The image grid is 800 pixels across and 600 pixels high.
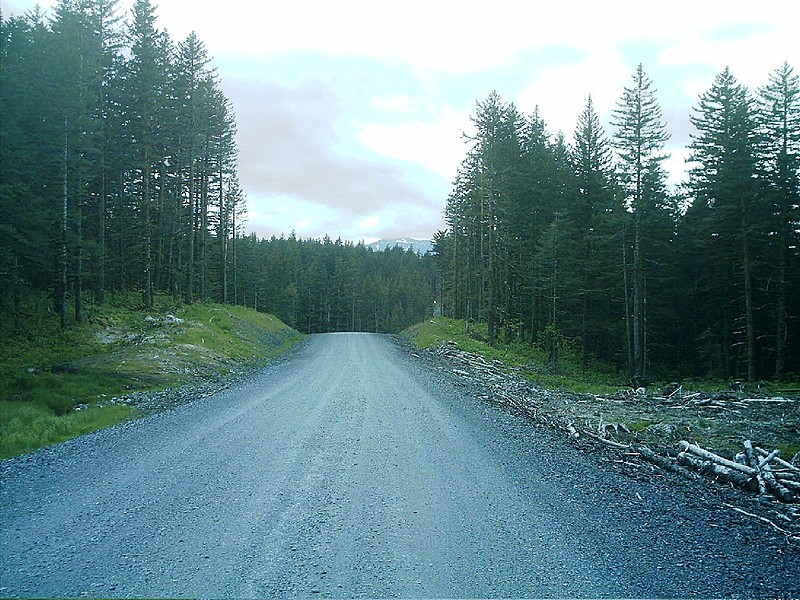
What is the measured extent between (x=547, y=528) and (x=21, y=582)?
15.7ft

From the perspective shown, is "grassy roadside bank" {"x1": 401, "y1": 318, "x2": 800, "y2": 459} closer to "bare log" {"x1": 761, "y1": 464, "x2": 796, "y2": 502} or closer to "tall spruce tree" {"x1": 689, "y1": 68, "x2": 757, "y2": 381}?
"bare log" {"x1": 761, "y1": 464, "x2": 796, "y2": 502}

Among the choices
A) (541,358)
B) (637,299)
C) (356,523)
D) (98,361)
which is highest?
(637,299)

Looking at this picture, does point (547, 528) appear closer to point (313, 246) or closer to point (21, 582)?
point (21, 582)

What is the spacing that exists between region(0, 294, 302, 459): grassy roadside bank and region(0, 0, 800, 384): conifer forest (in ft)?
4.52

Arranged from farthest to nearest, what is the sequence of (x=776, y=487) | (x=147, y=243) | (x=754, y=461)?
(x=147, y=243) → (x=754, y=461) → (x=776, y=487)

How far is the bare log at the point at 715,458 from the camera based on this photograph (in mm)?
6891

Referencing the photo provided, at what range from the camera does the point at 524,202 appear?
115 ft

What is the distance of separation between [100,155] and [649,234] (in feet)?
96.9

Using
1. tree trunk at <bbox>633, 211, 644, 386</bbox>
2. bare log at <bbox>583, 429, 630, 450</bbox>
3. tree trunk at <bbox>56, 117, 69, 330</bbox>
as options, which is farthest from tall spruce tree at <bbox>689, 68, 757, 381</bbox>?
tree trunk at <bbox>56, 117, 69, 330</bbox>

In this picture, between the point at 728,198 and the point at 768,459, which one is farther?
the point at 728,198

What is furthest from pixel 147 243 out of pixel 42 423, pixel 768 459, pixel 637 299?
pixel 768 459

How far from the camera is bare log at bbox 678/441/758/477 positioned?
22.6ft

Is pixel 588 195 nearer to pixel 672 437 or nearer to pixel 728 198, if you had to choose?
pixel 728 198

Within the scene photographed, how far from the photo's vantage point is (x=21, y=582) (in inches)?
158
